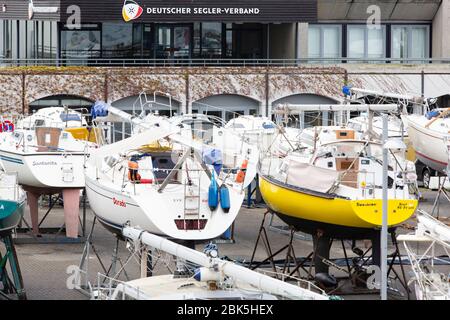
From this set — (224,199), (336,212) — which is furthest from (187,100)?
(224,199)

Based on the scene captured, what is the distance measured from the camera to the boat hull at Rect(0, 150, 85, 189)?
27.4 metres

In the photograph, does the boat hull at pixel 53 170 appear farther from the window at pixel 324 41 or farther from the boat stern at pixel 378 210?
the window at pixel 324 41

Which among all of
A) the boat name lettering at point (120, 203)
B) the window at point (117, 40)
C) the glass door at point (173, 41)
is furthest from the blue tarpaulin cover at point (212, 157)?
the glass door at point (173, 41)

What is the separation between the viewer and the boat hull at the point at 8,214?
1923 cm

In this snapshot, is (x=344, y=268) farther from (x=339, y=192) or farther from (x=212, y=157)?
(x=212, y=157)

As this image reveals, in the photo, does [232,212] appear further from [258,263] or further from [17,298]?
[17,298]

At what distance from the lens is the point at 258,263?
23.2m

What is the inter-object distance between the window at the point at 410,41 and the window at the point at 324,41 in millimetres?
2717

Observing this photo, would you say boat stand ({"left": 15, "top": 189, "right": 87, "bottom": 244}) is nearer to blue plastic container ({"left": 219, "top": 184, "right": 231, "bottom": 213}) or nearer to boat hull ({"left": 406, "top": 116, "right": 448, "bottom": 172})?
blue plastic container ({"left": 219, "top": 184, "right": 231, "bottom": 213})

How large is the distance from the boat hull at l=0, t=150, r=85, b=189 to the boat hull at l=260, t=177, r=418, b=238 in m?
6.19
